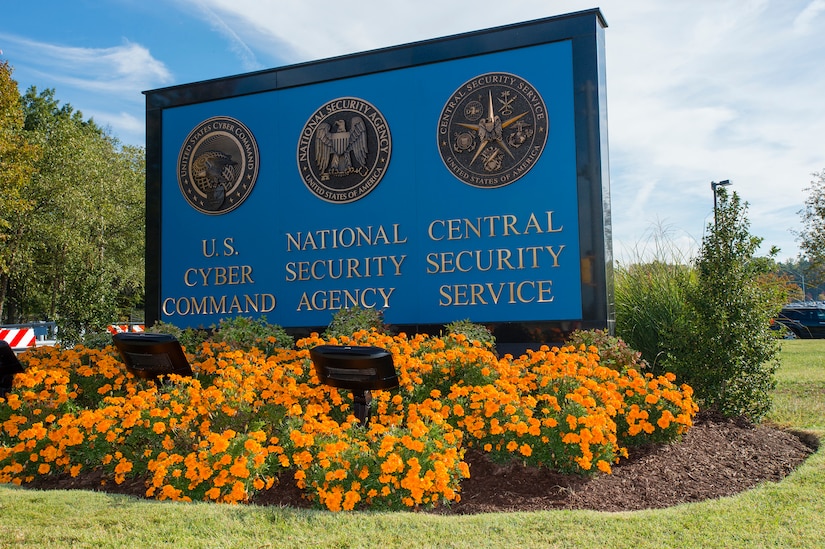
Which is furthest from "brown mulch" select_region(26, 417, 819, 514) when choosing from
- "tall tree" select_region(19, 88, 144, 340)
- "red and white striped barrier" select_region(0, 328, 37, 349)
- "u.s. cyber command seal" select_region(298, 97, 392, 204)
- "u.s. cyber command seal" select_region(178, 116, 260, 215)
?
"tall tree" select_region(19, 88, 144, 340)

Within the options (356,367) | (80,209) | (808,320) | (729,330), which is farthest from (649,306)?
(80,209)

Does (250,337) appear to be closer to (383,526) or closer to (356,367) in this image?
(356,367)

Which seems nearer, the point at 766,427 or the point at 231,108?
the point at 766,427

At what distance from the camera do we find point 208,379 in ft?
24.6

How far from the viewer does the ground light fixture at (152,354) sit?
6.37 m

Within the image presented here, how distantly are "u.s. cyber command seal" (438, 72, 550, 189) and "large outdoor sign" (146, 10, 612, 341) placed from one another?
18 millimetres

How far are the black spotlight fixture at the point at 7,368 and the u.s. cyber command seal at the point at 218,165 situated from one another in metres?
4.34

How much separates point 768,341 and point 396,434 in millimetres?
4735

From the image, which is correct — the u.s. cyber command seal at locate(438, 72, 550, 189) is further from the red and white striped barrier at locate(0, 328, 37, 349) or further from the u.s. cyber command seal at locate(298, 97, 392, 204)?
the red and white striped barrier at locate(0, 328, 37, 349)

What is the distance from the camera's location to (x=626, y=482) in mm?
5312

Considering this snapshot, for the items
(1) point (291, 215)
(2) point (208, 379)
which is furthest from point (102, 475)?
(1) point (291, 215)

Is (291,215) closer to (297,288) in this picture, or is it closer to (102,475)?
(297,288)

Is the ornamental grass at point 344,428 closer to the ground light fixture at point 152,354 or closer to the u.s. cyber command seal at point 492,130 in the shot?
the ground light fixture at point 152,354

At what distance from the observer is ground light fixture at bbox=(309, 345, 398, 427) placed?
5.34 m
